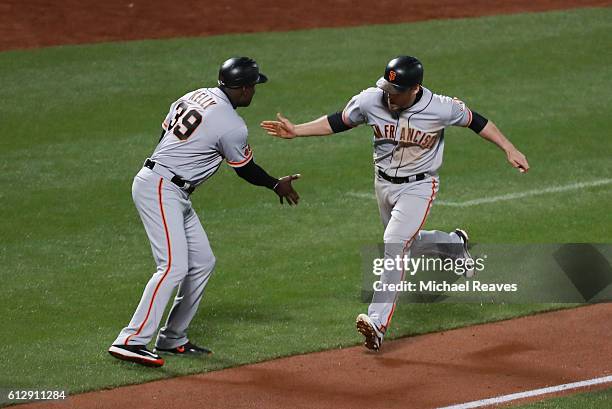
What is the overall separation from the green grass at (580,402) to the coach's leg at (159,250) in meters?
2.36

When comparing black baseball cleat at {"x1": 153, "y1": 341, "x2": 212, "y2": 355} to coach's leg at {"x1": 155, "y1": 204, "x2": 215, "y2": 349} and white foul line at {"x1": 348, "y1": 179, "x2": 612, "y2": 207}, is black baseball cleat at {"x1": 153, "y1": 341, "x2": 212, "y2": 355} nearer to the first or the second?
coach's leg at {"x1": 155, "y1": 204, "x2": 215, "y2": 349}

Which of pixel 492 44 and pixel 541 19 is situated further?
pixel 541 19

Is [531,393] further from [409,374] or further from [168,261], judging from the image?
[168,261]

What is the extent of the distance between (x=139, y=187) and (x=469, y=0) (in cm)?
1249

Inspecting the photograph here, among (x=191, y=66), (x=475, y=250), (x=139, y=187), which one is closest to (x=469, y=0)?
(x=191, y=66)

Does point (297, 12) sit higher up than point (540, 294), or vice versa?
point (297, 12)

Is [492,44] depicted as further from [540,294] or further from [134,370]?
[134,370]

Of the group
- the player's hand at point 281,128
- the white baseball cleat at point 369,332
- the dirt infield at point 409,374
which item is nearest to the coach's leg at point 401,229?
the white baseball cleat at point 369,332

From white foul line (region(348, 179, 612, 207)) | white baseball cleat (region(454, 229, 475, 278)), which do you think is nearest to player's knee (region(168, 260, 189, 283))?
white baseball cleat (region(454, 229, 475, 278))

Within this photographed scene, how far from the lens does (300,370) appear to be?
24.7ft

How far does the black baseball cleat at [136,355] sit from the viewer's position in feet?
24.6

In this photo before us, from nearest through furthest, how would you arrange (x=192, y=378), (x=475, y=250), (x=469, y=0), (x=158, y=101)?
(x=192, y=378), (x=475, y=250), (x=158, y=101), (x=469, y=0)

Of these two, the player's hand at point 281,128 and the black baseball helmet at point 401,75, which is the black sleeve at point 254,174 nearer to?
the player's hand at point 281,128

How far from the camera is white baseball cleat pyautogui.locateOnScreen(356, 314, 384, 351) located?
7.70 meters
